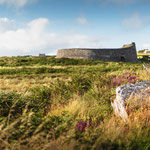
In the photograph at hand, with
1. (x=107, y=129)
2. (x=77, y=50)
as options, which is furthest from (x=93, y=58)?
(x=107, y=129)

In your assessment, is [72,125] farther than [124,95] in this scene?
No

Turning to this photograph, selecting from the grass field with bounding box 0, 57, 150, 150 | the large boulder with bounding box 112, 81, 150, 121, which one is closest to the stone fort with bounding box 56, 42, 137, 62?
the grass field with bounding box 0, 57, 150, 150

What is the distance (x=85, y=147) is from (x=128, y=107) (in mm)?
1932

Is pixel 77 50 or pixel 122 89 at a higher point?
pixel 77 50

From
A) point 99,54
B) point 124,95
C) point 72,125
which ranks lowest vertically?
point 72,125

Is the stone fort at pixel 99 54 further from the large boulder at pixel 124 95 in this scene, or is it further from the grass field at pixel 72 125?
the large boulder at pixel 124 95

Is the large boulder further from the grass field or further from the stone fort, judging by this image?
the stone fort

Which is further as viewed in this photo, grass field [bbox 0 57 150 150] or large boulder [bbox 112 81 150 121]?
large boulder [bbox 112 81 150 121]

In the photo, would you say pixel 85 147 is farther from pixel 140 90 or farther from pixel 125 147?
pixel 140 90

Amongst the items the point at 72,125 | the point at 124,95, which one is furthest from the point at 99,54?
the point at 72,125

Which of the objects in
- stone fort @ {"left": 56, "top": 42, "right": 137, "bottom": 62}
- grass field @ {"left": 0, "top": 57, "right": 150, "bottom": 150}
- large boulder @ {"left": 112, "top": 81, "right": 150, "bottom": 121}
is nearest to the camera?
grass field @ {"left": 0, "top": 57, "right": 150, "bottom": 150}

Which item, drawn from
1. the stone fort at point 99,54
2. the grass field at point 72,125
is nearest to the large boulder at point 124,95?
the grass field at point 72,125

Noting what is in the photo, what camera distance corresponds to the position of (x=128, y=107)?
154 inches

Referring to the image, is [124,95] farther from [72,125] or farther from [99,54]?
[99,54]
